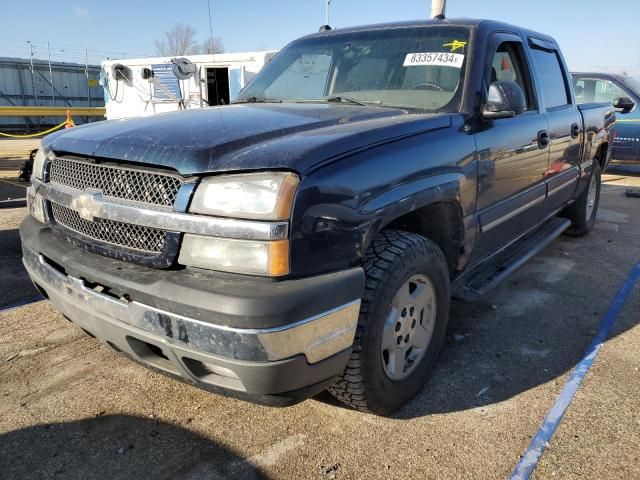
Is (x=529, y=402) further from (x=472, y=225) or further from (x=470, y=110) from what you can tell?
(x=470, y=110)

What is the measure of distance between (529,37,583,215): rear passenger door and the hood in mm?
1710

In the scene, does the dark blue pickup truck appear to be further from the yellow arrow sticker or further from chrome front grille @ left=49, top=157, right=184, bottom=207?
chrome front grille @ left=49, top=157, right=184, bottom=207

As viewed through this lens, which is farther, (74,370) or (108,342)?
(74,370)

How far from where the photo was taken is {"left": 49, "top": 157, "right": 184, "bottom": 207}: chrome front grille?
206 cm

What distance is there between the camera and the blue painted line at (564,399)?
2223 mm

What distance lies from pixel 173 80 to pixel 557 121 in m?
13.2

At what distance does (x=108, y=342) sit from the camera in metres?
2.31

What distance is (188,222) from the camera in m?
1.95

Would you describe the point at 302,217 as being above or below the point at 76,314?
above

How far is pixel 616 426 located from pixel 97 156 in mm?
2663

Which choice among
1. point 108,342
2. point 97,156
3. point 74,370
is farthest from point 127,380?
point 97,156

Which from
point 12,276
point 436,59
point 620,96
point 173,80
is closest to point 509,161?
point 436,59

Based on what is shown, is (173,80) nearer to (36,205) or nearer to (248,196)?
(36,205)

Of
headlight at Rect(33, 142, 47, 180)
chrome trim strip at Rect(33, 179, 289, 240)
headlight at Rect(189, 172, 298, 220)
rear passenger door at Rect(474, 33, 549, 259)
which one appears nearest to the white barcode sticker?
rear passenger door at Rect(474, 33, 549, 259)
